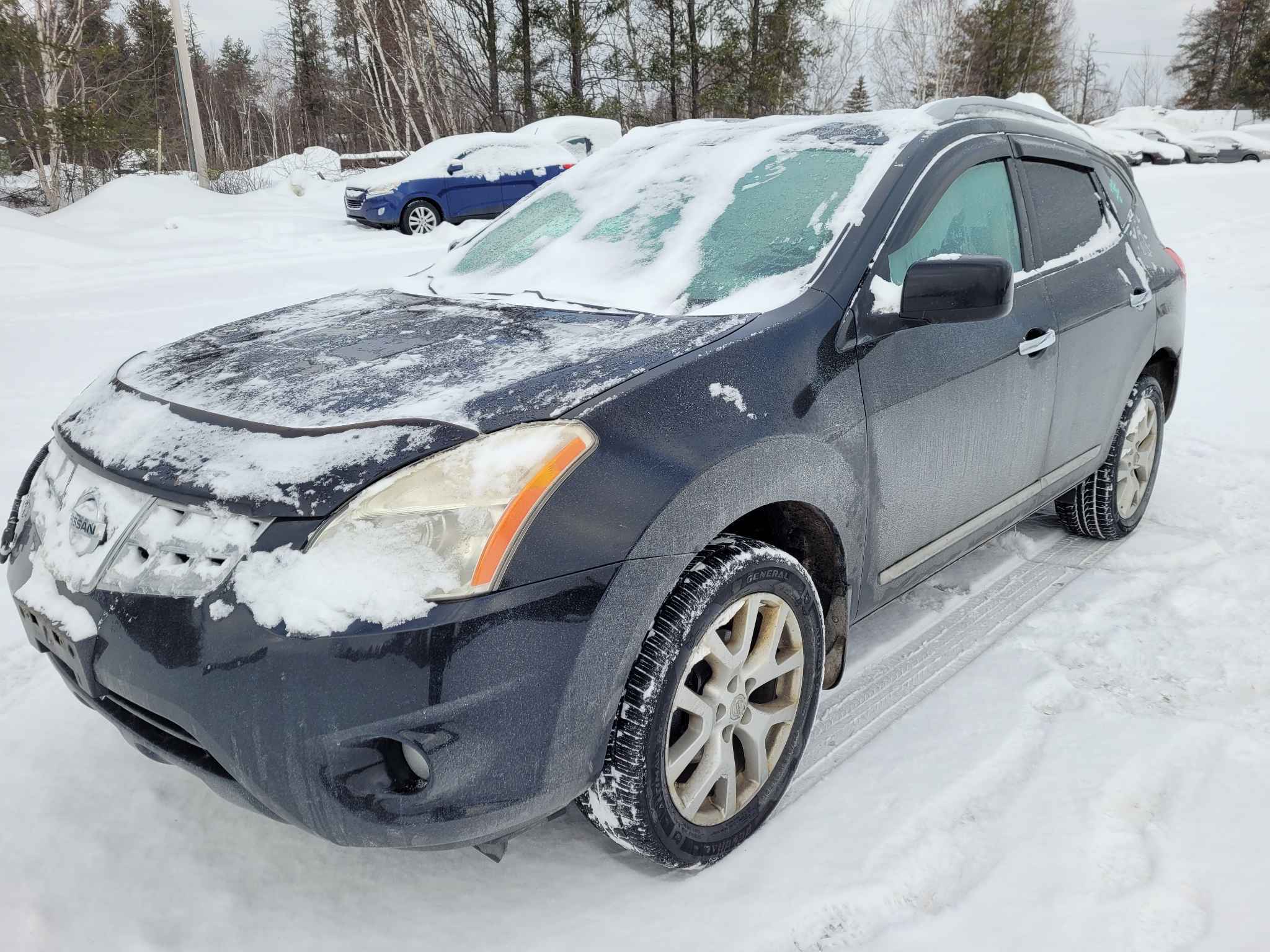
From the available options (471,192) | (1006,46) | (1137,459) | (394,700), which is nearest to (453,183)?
(471,192)

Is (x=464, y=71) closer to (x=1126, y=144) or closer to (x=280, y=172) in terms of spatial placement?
(x=280, y=172)

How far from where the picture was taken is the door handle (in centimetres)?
276

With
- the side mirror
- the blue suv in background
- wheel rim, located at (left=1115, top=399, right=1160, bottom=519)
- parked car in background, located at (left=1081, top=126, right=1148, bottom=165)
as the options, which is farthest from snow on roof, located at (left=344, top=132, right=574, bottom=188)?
parked car in background, located at (left=1081, top=126, right=1148, bottom=165)

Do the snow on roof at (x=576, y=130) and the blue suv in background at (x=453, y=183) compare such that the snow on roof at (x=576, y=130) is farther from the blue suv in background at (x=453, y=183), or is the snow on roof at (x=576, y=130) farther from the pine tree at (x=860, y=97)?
the pine tree at (x=860, y=97)

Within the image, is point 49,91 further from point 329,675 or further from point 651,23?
point 329,675

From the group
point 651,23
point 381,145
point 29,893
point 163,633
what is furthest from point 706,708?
point 381,145

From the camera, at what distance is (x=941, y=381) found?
2455mm

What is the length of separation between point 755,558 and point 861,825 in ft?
2.36

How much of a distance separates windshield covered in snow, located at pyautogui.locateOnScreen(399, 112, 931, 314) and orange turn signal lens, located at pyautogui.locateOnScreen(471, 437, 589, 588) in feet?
2.47

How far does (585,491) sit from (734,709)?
0.65 metres

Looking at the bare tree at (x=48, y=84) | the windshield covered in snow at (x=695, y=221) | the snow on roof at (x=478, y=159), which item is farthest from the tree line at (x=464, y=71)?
the windshield covered in snow at (x=695, y=221)

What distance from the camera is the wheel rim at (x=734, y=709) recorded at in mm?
1908

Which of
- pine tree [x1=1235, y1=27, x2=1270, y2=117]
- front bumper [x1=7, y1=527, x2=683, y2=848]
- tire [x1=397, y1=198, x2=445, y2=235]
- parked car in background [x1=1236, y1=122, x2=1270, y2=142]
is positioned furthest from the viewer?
pine tree [x1=1235, y1=27, x2=1270, y2=117]

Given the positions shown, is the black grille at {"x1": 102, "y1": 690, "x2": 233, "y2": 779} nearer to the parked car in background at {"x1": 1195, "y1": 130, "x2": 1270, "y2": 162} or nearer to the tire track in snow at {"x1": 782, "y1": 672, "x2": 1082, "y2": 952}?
the tire track in snow at {"x1": 782, "y1": 672, "x2": 1082, "y2": 952}
